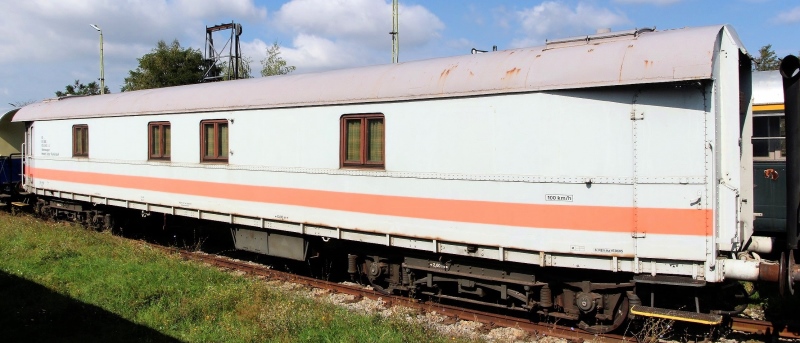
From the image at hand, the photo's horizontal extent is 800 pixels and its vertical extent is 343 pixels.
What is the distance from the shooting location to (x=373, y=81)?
28.2 ft

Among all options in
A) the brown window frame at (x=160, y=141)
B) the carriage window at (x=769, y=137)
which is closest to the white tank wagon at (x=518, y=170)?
the brown window frame at (x=160, y=141)

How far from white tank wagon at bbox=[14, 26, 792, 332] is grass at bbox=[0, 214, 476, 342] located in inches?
48.0

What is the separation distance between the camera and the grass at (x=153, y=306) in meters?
7.11

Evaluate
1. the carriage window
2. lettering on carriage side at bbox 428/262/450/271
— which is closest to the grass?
lettering on carriage side at bbox 428/262/450/271

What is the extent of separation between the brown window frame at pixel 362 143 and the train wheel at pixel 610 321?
330 centimetres

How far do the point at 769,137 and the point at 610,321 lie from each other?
16.4ft

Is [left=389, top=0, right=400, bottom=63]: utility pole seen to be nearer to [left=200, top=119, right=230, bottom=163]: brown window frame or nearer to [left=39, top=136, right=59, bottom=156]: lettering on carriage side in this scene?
[left=200, top=119, right=230, bottom=163]: brown window frame

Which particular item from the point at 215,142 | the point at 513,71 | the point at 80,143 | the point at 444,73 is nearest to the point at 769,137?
the point at 513,71

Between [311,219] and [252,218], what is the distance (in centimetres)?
163

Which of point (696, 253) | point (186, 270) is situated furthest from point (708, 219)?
point (186, 270)

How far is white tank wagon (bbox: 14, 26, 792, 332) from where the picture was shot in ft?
20.5

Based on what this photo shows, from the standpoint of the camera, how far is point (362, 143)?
863 centimetres

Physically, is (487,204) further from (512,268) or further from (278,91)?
(278,91)

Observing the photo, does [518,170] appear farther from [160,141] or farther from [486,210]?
[160,141]
